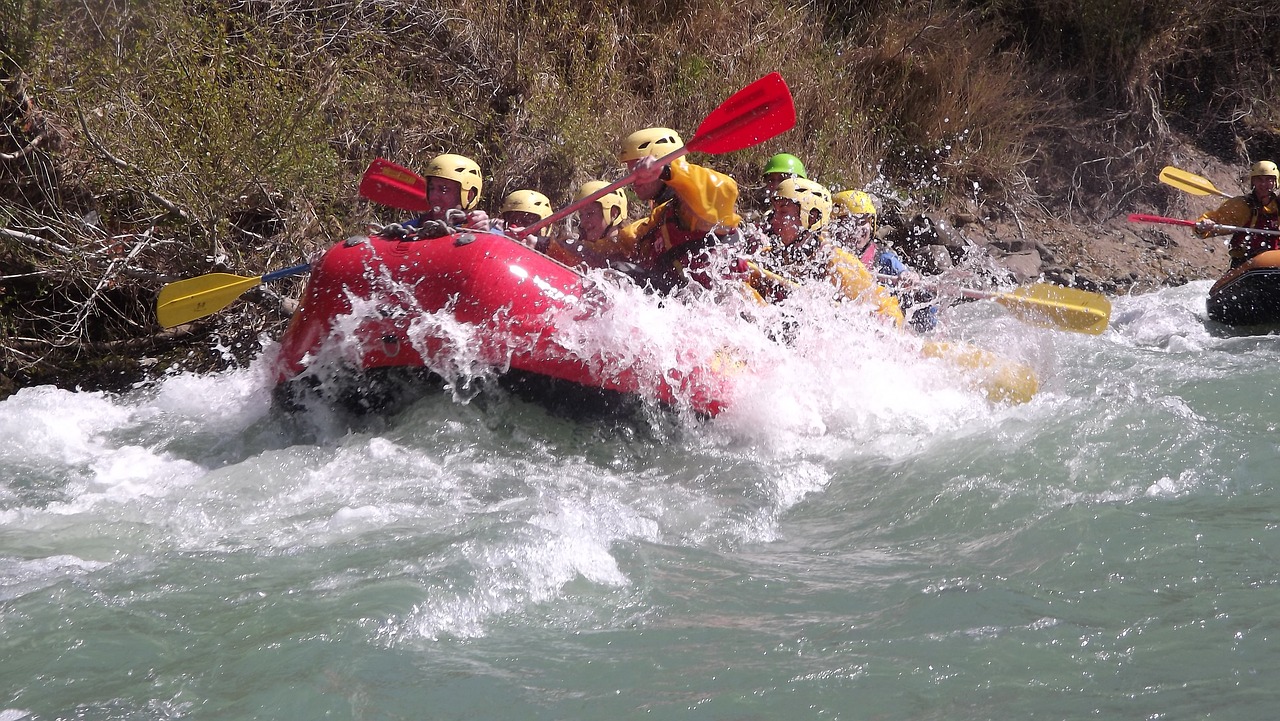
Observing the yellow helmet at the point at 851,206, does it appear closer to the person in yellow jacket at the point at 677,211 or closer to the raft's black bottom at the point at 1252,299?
the person in yellow jacket at the point at 677,211

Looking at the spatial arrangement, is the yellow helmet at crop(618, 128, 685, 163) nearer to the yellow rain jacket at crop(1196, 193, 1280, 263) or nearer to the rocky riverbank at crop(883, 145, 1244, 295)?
the rocky riverbank at crop(883, 145, 1244, 295)

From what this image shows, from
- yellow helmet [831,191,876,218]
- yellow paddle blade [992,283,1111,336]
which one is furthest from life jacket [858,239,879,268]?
yellow paddle blade [992,283,1111,336]

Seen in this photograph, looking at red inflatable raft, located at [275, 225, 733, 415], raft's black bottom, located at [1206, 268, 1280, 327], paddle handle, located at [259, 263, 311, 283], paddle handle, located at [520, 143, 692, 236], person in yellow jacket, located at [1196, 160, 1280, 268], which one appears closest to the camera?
red inflatable raft, located at [275, 225, 733, 415]

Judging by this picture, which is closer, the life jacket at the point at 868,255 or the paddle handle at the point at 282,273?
the paddle handle at the point at 282,273

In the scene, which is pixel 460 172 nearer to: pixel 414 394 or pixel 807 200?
pixel 414 394

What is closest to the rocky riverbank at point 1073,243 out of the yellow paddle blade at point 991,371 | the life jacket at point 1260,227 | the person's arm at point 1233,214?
the person's arm at point 1233,214

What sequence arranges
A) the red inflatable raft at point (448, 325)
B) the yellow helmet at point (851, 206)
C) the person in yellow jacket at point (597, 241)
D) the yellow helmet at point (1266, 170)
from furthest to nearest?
the yellow helmet at point (1266, 170), the yellow helmet at point (851, 206), the person in yellow jacket at point (597, 241), the red inflatable raft at point (448, 325)

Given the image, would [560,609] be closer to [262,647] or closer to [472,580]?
[472,580]

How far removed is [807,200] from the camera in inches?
217

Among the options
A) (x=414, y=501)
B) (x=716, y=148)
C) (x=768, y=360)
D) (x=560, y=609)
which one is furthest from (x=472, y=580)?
(x=716, y=148)

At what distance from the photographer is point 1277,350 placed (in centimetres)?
644

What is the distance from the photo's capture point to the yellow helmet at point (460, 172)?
5.38 m

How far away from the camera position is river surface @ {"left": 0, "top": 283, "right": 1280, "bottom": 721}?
8.18 feet

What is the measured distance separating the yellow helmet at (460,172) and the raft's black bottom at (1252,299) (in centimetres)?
515
